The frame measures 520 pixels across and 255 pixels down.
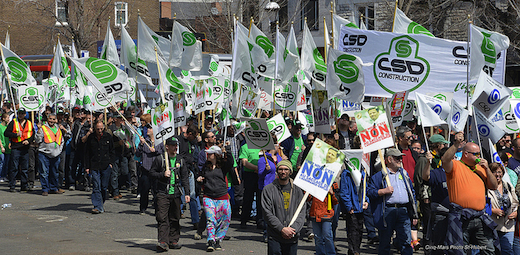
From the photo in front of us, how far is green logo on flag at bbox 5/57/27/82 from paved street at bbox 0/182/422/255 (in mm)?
4671

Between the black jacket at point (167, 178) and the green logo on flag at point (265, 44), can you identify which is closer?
the black jacket at point (167, 178)

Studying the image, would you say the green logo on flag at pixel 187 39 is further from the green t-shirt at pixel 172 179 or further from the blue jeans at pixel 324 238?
the blue jeans at pixel 324 238

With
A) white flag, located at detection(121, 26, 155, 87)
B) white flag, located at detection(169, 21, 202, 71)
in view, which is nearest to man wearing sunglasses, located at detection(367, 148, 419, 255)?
white flag, located at detection(169, 21, 202, 71)

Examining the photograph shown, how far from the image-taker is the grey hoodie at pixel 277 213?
7.38 meters

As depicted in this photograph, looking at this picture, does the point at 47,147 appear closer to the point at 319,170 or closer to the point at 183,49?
the point at 183,49

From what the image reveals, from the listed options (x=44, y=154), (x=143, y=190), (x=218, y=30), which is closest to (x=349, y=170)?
(x=143, y=190)

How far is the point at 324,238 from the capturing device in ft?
28.3

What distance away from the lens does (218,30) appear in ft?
114

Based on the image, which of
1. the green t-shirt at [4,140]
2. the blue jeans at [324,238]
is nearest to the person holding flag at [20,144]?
the green t-shirt at [4,140]

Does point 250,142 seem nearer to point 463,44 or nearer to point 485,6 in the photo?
point 463,44

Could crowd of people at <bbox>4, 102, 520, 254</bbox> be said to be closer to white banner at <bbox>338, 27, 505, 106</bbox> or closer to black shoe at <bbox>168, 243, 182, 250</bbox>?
black shoe at <bbox>168, 243, 182, 250</bbox>

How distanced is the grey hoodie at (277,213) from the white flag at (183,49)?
9131mm

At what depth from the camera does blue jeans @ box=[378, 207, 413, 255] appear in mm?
8562

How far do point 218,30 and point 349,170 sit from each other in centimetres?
2654
